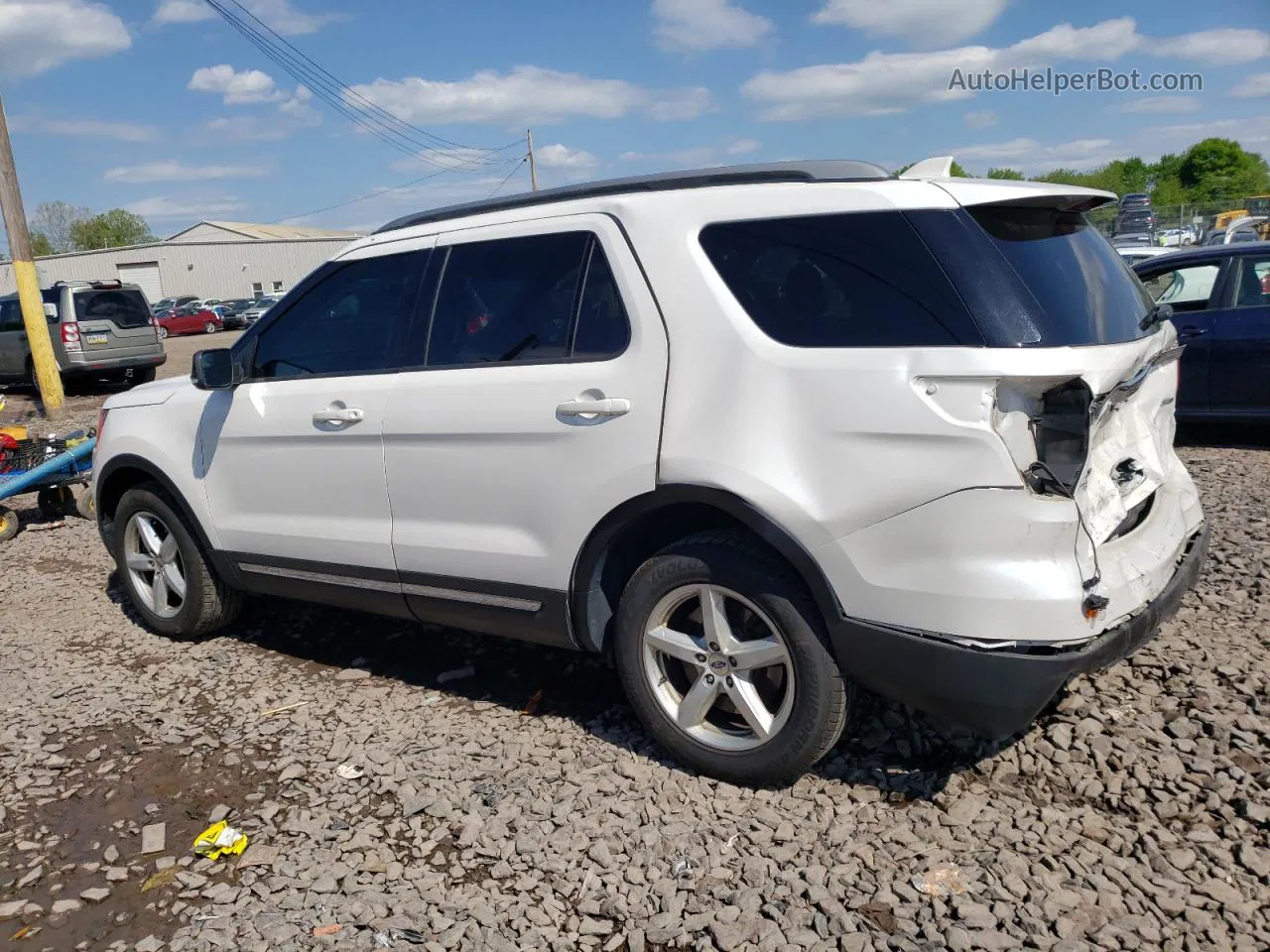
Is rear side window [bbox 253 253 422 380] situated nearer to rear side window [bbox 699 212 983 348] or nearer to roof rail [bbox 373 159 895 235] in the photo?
roof rail [bbox 373 159 895 235]

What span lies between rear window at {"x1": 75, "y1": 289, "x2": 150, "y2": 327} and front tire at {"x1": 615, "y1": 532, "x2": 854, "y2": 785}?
55.8ft

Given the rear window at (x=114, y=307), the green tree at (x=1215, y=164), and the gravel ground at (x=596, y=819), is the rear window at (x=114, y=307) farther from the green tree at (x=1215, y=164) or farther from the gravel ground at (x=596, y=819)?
the green tree at (x=1215, y=164)

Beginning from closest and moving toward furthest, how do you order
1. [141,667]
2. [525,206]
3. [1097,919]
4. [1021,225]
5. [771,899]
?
1. [1097,919]
2. [771,899]
3. [1021,225]
4. [525,206]
5. [141,667]

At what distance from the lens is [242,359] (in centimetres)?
443

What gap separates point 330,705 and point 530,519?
1.43 metres

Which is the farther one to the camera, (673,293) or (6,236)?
(6,236)

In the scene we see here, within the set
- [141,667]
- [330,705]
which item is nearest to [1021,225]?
[330,705]

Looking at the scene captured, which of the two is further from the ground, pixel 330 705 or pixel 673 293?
pixel 673 293

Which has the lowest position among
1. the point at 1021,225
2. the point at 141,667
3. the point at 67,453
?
the point at 141,667

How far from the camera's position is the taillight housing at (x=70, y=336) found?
55.2 feet

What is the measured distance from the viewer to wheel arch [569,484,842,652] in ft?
9.57

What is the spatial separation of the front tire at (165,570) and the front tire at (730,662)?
2.48m

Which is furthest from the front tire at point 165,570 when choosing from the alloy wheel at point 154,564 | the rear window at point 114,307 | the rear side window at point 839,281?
the rear window at point 114,307

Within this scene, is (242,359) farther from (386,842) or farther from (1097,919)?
(1097,919)
